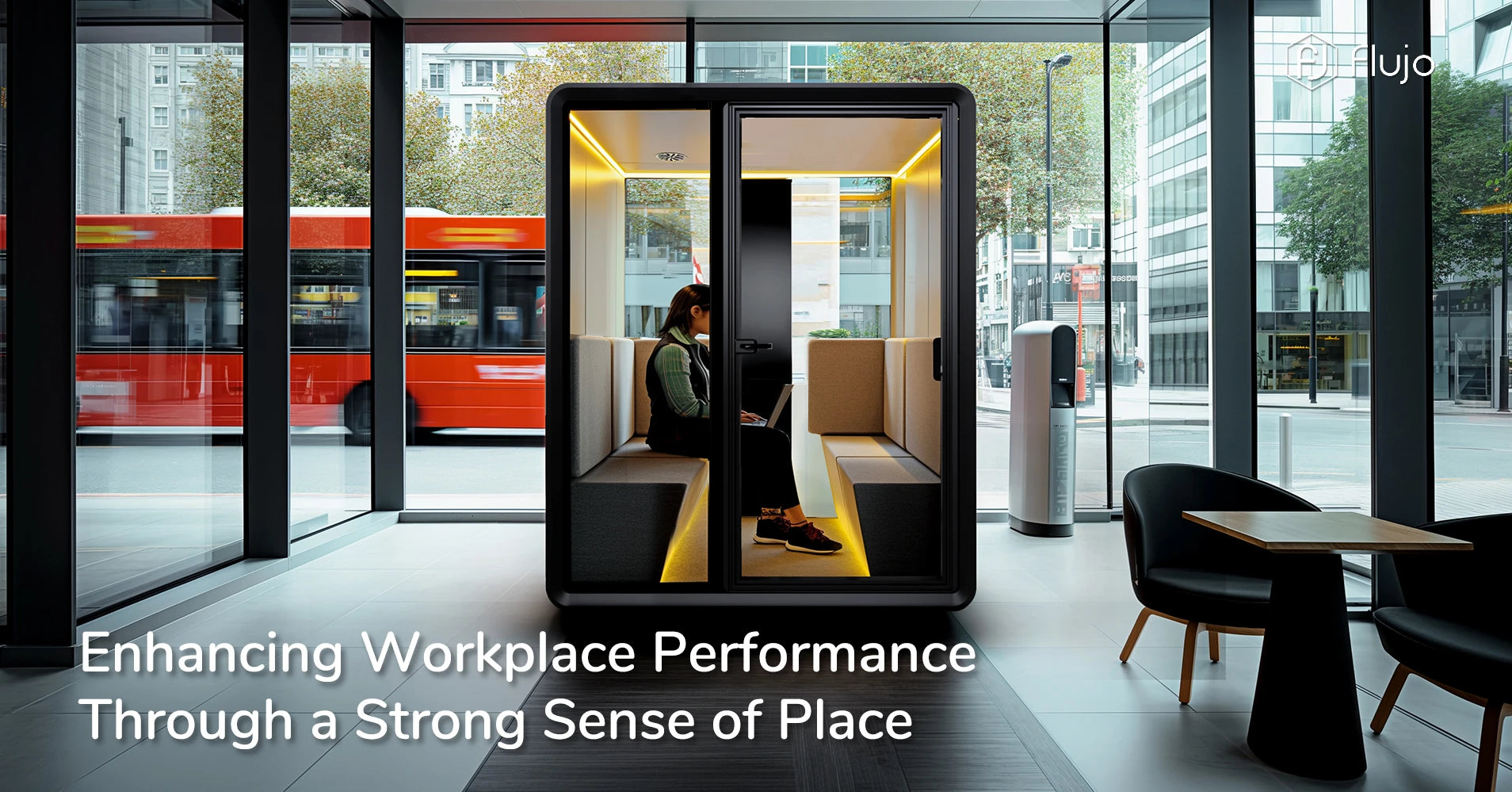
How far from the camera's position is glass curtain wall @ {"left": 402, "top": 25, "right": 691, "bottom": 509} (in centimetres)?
609

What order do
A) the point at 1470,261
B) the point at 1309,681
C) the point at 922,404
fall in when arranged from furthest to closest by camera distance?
the point at 922,404
the point at 1470,261
the point at 1309,681

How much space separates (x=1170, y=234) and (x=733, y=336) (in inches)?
106

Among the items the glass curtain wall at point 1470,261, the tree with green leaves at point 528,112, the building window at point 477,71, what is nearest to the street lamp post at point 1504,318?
the glass curtain wall at point 1470,261

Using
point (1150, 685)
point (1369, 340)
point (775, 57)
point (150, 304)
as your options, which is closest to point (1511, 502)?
point (1369, 340)

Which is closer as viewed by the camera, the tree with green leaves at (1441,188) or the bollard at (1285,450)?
the tree with green leaves at (1441,188)

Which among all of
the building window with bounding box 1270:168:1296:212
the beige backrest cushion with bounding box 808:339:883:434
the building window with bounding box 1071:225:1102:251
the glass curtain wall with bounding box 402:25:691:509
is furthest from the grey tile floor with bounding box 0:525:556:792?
the building window with bounding box 1071:225:1102:251

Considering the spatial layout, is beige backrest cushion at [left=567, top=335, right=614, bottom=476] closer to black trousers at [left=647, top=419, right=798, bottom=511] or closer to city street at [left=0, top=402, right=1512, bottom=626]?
black trousers at [left=647, top=419, right=798, bottom=511]

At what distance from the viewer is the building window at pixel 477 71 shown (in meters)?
6.44

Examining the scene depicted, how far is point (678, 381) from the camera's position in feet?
13.1

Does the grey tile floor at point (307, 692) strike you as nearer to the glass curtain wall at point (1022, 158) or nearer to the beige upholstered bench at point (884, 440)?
the beige upholstered bench at point (884, 440)

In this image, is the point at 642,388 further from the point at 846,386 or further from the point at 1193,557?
the point at 1193,557

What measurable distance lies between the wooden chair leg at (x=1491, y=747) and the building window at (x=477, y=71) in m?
6.73

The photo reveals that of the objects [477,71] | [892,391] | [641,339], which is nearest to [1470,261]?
[892,391]

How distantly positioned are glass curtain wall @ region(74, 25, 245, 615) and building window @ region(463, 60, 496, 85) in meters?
2.06
